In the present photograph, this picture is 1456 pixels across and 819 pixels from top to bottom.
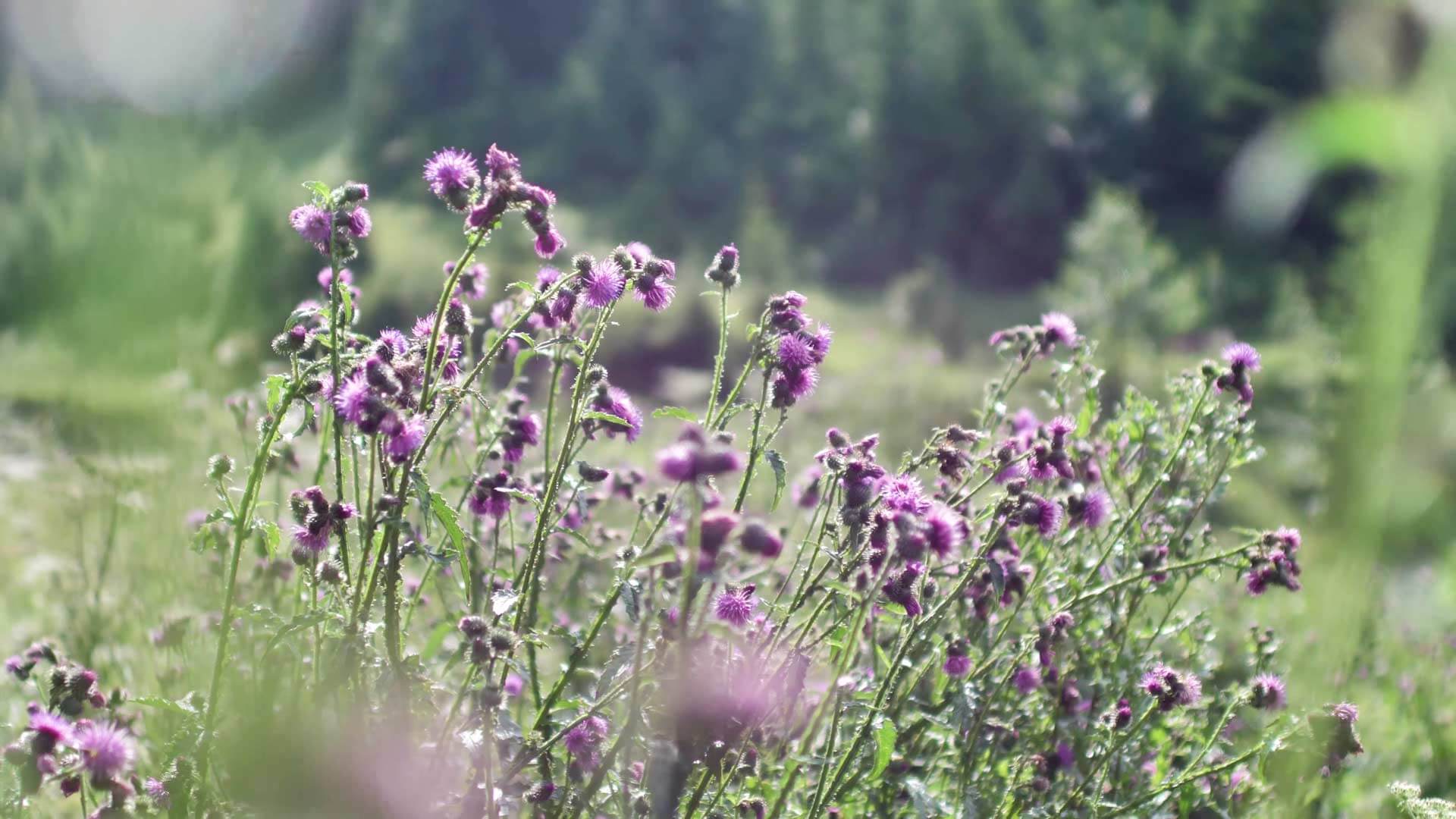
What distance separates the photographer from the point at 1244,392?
8.33ft

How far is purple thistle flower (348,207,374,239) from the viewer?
2043 mm

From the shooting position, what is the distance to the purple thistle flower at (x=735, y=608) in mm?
2068

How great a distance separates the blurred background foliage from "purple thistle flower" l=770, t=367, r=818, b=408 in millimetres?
1457

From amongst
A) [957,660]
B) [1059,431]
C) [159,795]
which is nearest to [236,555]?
[159,795]

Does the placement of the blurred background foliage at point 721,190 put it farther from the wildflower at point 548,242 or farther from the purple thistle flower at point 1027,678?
the wildflower at point 548,242

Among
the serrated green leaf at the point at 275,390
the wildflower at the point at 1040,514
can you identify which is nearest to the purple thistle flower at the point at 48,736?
the serrated green leaf at the point at 275,390

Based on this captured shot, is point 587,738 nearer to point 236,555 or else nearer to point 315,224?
point 236,555

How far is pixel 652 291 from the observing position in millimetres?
2172

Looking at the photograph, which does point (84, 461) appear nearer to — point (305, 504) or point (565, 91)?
point (305, 504)

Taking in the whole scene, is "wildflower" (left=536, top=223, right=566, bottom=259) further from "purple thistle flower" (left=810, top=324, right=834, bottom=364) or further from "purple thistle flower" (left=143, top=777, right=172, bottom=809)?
"purple thistle flower" (left=143, top=777, right=172, bottom=809)

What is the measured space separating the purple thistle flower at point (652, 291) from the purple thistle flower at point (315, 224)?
0.58m

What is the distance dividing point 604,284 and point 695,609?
2.13 feet

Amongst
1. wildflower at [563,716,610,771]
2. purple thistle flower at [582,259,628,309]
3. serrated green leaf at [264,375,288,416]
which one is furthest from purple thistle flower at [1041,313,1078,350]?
serrated green leaf at [264,375,288,416]

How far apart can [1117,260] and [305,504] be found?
17.7m
